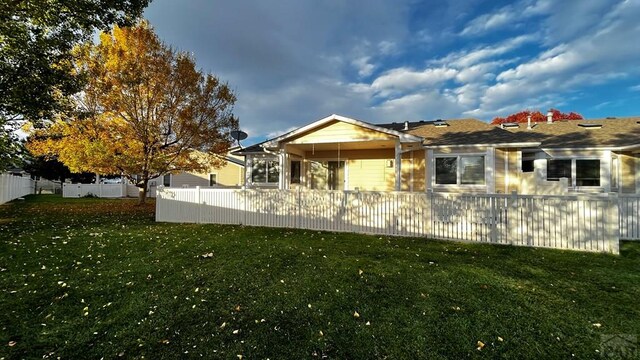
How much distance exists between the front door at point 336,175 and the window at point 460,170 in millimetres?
4550

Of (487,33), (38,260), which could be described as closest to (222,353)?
(38,260)

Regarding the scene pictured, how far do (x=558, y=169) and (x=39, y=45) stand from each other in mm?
20208

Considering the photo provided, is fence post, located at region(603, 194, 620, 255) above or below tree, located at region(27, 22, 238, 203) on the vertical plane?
below

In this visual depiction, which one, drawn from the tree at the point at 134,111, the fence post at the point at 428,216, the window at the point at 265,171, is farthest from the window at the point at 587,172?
the tree at the point at 134,111

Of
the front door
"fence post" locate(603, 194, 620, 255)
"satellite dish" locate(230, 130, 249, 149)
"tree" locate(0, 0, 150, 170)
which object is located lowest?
"fence post" locate(603, 194, 620, 255)

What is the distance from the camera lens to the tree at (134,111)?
13141 millimetres

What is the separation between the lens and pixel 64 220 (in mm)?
11117

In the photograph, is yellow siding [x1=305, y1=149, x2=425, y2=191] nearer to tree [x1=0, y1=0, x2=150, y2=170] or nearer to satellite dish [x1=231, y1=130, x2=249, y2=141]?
satellite dish [x1=231, y1=130, x2=249, y2=141]

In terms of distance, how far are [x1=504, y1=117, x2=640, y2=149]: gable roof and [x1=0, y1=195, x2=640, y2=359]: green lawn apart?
7139mm

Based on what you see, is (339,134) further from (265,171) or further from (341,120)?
(265,171)

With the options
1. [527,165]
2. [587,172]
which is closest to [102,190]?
[527,165]

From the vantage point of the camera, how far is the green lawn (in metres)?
3.27

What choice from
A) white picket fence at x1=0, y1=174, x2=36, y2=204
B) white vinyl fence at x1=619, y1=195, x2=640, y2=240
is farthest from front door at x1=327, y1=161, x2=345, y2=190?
white picket fence at x1=0, y1=174, x2=36, y2=204

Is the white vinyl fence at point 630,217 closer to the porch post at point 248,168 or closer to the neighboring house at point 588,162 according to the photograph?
the neighboring house at point 588,162
